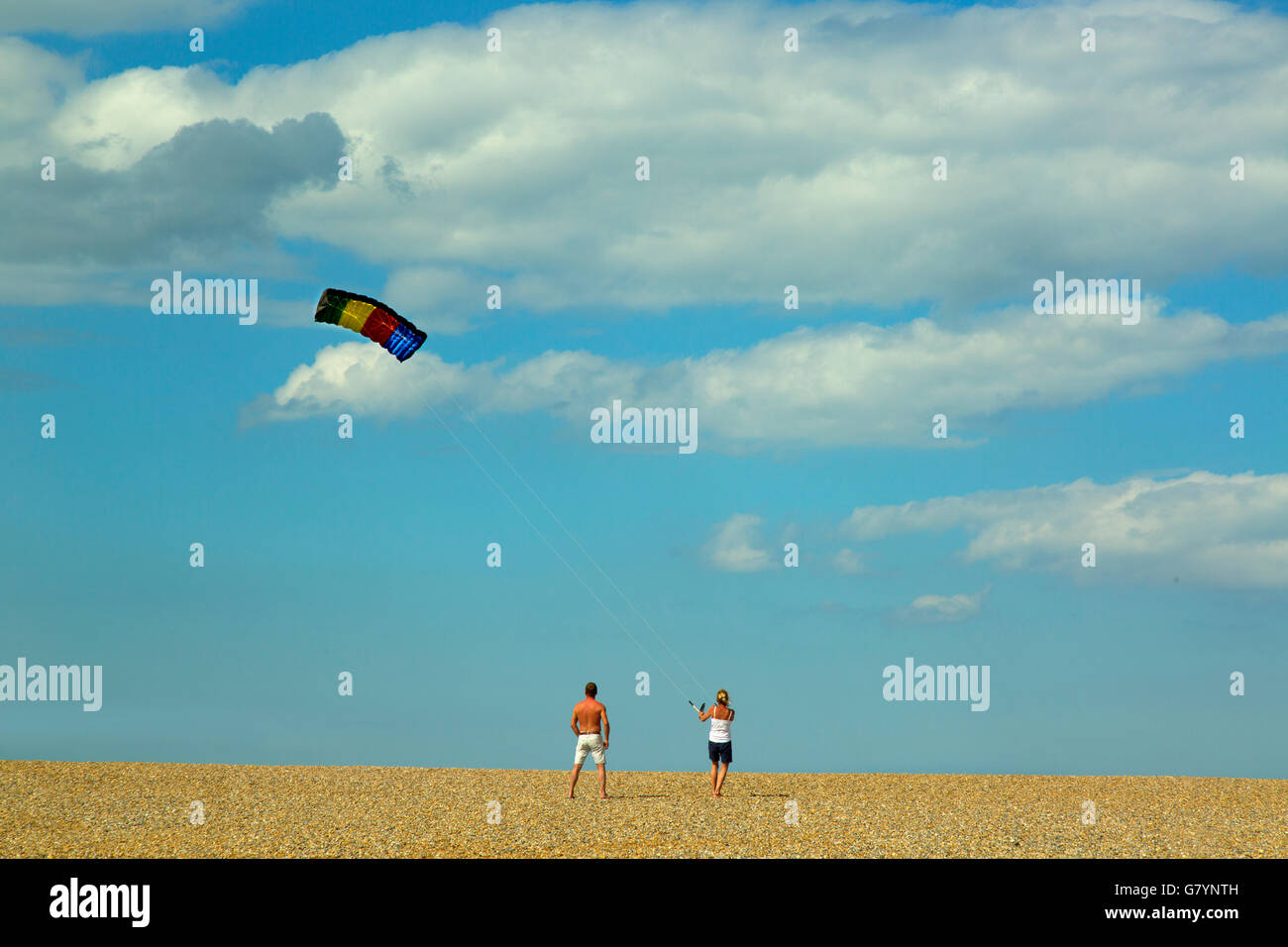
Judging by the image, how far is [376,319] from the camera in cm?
2666

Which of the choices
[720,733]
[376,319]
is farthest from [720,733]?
[376,319]

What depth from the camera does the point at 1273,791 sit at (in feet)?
89.6

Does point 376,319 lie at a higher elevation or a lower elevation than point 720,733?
higher

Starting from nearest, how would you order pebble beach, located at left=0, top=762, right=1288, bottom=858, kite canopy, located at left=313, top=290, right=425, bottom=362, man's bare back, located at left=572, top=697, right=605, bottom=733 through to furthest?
pebble beach, located at left=0, top=762, right=1288, bottom=858 → man's bare back, located at left=572, top=697, right=605, bottom=733 → kite canopy, located at left=313, top=290, right=425, bottom=362

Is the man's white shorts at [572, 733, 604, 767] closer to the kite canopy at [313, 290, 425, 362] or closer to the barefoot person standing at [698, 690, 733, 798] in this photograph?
the barefoot person standing at [698, 690, 733, 798]

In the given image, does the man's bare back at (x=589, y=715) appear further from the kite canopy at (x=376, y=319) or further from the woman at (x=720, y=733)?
the kite canopy at (x=376, y=319)

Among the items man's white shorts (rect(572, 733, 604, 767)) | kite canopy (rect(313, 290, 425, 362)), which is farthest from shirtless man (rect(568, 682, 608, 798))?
kite canopy (rect(313, 290, 425, 362))

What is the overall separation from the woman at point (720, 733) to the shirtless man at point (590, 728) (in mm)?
1958

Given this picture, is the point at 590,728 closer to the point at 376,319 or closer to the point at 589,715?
the point at 589,715

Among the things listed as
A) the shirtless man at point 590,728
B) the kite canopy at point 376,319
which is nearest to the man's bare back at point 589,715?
the shirtless man at point 590,728

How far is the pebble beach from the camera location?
60.3 ft

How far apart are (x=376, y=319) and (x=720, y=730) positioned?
36.2ft

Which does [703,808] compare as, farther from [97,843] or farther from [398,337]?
[398,337]
